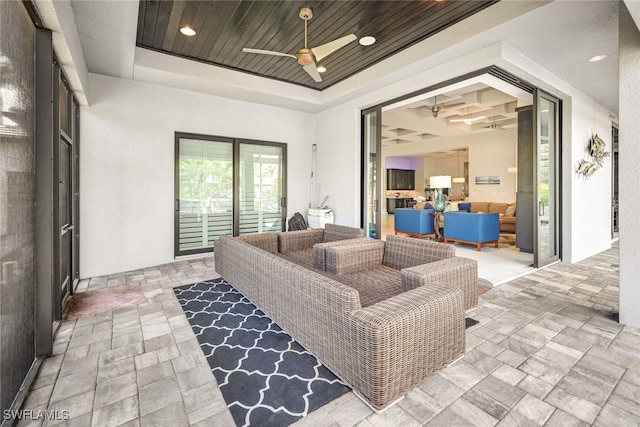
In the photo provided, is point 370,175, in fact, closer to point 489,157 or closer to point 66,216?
A: point 66,216

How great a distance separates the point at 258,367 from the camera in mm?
2076

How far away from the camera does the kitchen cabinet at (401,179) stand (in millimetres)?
14617

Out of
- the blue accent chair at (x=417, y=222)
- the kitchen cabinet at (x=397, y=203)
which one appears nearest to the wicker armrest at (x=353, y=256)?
the blue accent chair at (x=417, y=222)

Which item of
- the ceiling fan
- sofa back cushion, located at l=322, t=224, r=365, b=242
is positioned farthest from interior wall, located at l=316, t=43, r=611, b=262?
the ceiling fan

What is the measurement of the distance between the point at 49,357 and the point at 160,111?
3.81 m

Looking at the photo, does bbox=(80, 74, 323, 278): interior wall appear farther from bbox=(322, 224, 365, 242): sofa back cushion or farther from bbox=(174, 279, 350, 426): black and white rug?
bbox=(322, 224, 365, 242): sofa back cushion

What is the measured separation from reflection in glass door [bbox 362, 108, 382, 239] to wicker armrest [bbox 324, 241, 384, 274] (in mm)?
2034

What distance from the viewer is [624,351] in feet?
7.44

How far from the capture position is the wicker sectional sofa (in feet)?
5.36

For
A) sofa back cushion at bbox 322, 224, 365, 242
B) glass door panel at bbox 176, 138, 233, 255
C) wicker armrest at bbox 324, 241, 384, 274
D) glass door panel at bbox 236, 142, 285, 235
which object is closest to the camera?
wicker armrest at bbox 324, 241, 384, 274

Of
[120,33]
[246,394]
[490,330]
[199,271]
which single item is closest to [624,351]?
[490,330]

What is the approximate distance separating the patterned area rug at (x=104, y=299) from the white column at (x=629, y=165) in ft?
15.8

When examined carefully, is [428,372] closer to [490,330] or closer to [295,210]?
[490,330]

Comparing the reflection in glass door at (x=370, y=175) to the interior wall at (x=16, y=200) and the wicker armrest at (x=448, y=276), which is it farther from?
the interior wall at (x=16, y=200)
